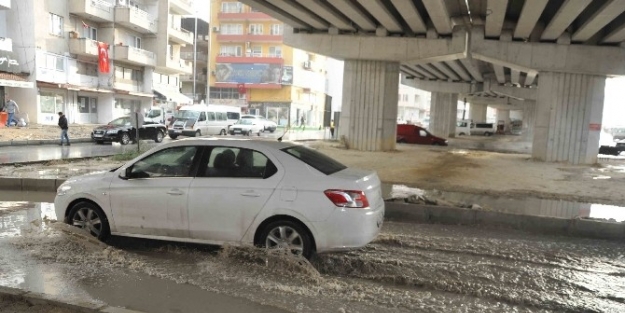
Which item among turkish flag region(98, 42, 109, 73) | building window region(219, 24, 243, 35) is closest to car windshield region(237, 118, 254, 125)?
turkish flag region(98, 42, 109, 73)

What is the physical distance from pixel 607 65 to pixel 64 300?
22.2m

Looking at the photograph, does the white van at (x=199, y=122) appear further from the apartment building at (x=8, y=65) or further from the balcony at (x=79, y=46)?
the balcony at (x=79, y=46)

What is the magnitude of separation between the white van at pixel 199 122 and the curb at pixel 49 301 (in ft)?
83.9

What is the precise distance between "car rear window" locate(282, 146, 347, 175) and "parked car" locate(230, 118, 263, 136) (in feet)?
93.1

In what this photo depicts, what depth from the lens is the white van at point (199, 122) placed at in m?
29.5

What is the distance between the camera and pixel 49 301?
418cm

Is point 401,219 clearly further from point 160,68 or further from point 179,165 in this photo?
point 160,68

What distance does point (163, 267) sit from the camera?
5.39m

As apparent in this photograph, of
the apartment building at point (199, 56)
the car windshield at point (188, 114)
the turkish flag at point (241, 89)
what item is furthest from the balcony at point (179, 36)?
the car windshield at point (188, 114)

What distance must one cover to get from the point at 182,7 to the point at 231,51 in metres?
15.1

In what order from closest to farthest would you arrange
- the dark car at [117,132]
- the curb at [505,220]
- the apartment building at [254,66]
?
the curb at [505,220], the dark car at [117,132], the apartment building at [254,66]

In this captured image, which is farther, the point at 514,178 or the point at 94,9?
the point at 94,9

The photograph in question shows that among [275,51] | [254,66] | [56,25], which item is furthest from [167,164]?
[275,51]

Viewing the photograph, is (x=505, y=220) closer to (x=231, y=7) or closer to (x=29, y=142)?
(x=29, y=142)
